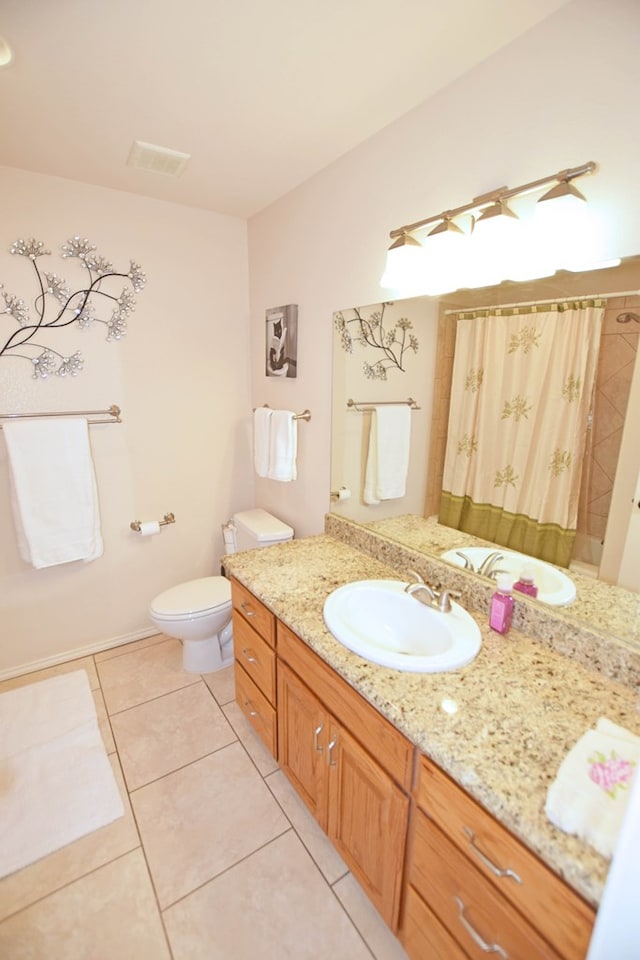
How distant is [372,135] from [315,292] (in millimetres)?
594

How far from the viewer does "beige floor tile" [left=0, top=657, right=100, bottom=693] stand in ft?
7.09

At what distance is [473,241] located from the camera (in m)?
1.23

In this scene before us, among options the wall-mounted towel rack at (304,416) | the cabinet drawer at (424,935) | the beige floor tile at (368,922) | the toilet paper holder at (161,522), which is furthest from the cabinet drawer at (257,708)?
the wall-mounted towel rack at (304,416)

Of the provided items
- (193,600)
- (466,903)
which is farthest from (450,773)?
(193,600)

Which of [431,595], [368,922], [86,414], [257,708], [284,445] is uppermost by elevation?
[86,414]

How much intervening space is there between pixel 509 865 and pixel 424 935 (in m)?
0.43

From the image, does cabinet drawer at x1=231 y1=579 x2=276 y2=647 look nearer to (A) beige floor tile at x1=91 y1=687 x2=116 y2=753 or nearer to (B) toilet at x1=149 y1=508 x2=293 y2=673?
(B) toilet at x1=149 y1=508 x2=293 y2=673

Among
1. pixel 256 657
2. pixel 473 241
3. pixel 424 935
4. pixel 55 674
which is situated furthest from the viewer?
pixel 55 674

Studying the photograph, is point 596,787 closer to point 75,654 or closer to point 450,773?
point 450,773

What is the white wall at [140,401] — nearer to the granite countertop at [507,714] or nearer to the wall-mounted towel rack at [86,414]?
the wall-mounted towel rack at [86,414]

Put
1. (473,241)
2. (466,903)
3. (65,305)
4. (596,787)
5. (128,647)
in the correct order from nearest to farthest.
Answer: (596,787) < (466,903) < (473,241) < (65,305) < (128,647)

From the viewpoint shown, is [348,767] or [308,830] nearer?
[348,767]

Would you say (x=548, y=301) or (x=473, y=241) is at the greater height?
(x=473, y=241)

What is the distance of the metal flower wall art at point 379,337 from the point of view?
1.59m
